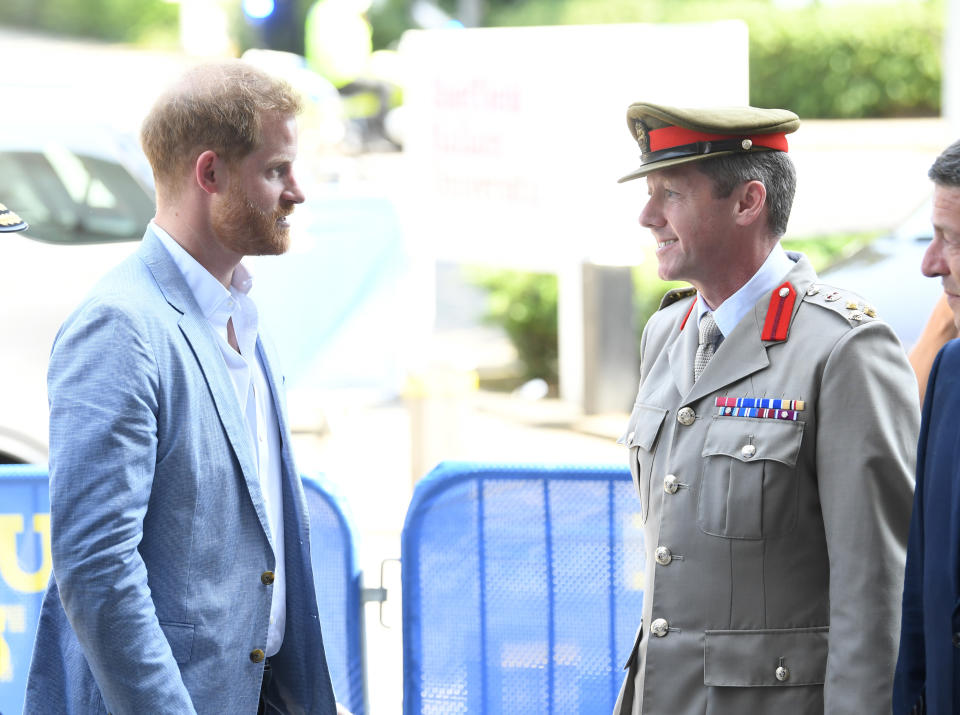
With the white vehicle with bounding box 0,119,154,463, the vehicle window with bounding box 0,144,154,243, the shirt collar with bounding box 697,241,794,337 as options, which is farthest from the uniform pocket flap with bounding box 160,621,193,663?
the vehicle window with bounding box 0,144,154,243

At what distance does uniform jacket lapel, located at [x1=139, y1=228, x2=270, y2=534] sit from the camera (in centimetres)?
221

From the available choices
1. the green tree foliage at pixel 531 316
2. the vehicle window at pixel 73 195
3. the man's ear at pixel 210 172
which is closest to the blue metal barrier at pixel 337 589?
the man's ear at pixel 210 172

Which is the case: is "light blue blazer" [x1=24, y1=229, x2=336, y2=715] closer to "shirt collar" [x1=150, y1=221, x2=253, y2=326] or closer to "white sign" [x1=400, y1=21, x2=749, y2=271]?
"shirt collar" [x1=150, y1=221, x2=253, y2=326]

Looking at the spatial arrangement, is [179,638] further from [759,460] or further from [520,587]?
[520,587]

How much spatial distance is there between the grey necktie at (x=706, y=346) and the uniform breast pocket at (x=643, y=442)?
0.11 m

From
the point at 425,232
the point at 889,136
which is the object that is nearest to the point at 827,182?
the point at 889,136

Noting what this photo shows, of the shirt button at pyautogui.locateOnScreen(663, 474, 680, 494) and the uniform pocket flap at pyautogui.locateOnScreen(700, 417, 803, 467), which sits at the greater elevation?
the uniform pocket flap at pyautogui.locateOnScreen(700, 417, 803, 467)

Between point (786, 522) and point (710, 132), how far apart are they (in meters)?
0.76

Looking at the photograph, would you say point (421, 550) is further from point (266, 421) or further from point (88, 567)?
point (88, 567)

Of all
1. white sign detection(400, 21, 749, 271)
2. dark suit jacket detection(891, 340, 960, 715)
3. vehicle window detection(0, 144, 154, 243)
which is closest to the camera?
dark suit jacket detection(891, 340, 960, 715)

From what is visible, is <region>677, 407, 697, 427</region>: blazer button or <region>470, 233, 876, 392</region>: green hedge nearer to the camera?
<region>677, 407, 697, 427</region>: blazer button

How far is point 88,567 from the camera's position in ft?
6.58

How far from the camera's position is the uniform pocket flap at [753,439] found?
225 cm

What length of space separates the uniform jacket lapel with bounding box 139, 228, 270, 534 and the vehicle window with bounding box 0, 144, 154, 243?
3.04 m
